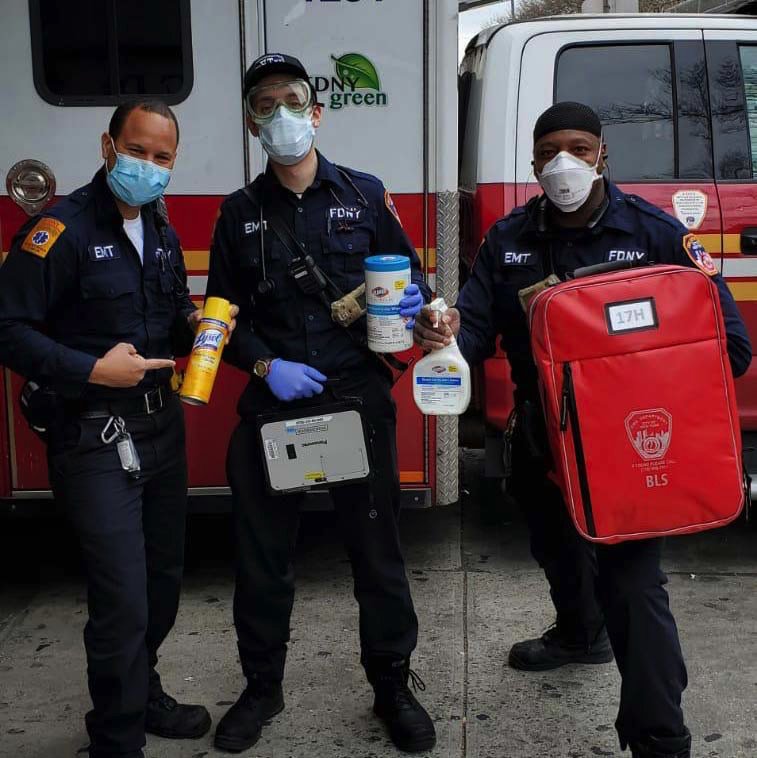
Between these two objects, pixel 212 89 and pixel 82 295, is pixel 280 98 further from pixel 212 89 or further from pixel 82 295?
pixel 212 89

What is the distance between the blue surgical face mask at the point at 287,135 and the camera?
3002mm

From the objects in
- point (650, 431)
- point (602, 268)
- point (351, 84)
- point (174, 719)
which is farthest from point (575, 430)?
point (351, 84)

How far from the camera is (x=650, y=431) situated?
2.69m

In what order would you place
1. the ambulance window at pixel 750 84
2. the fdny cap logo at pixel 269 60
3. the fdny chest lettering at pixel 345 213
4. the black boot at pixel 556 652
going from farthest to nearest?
1. the ambulance window at pixel 750 84
2. the black boot at pixel 556 652
3. the fdny chest lettering at pixel 345 213
4. the fdny cap logo at pixel 269 60

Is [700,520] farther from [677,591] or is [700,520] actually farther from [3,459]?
[3,459]

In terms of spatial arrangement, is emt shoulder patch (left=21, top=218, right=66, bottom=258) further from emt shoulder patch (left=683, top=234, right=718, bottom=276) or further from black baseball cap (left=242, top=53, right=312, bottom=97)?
emt shoulder patch (left=683, top=234, right=718, bottom=276)

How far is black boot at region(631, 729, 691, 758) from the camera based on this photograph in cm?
277

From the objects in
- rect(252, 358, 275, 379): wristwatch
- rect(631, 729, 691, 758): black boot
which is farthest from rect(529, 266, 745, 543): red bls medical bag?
rect(252, 358, 275, 379): wristwatch

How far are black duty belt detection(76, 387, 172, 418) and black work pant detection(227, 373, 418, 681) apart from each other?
11.5 inches

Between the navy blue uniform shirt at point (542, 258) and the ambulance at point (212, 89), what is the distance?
2.94 ft

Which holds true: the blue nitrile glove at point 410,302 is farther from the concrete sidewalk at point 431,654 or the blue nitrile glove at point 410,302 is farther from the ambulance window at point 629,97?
the ambulance window at point 629,97

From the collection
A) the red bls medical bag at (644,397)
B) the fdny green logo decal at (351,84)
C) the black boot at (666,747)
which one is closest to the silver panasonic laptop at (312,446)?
the red bls medical bag at (644,397)

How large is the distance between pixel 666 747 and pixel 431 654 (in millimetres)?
1207

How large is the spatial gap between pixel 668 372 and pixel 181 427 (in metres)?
1.39
